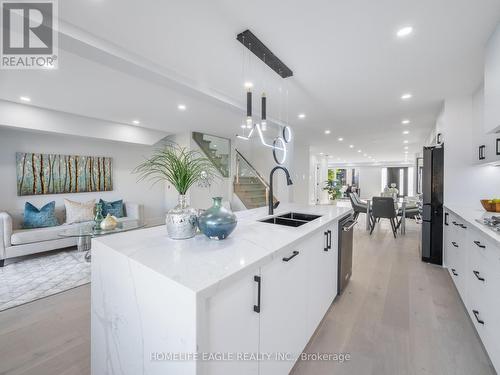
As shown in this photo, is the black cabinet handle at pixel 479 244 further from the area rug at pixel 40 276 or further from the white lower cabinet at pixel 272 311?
the area rug at pixel 40 276

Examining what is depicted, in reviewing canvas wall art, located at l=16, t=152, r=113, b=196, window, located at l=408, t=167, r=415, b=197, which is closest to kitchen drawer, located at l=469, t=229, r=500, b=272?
canvas wall art, located at l=16, t=152, r=113, b=196

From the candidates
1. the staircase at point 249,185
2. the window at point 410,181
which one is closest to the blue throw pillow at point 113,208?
the staircase at point 249,185

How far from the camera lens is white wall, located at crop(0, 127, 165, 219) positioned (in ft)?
12.4

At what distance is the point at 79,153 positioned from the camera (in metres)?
4.59

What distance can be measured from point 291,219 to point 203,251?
4.28 feet

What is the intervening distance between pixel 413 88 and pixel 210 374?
12.3 feet

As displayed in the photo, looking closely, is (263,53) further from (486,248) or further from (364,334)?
(364,334)

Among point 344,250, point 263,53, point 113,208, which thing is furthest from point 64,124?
point 344,250

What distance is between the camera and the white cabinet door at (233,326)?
78 centimetres

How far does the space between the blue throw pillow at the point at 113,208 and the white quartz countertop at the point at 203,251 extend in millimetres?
3924

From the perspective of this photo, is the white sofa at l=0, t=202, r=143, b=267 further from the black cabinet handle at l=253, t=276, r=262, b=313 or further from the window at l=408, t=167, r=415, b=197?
the window at l=408, t=167, r=415, b=197

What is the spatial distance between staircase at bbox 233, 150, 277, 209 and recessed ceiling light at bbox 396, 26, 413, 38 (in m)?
5.16

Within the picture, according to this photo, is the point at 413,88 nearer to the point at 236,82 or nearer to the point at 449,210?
the point at 449,210

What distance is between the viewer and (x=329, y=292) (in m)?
2.05
